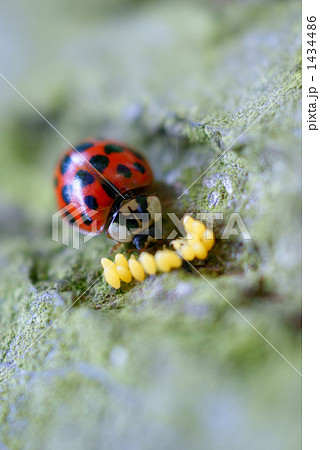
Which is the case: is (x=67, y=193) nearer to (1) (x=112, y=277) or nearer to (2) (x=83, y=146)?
(2) (x=83, y=146)

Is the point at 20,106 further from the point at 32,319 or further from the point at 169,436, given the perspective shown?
the point at 169,436

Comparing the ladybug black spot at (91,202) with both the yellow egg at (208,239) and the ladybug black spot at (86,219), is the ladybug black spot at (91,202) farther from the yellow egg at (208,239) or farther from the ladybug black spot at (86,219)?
the yellow egg at (208,239)

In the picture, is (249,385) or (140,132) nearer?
(249,385)

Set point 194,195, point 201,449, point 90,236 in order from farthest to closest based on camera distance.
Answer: point 90,236
point 194,195
point 201,449

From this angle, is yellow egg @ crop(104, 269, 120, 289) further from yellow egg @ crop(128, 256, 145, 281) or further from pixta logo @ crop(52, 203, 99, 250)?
pixta logo @ crop(52, 203, 99, 250)

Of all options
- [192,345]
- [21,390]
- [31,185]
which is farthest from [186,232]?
[31,185]
